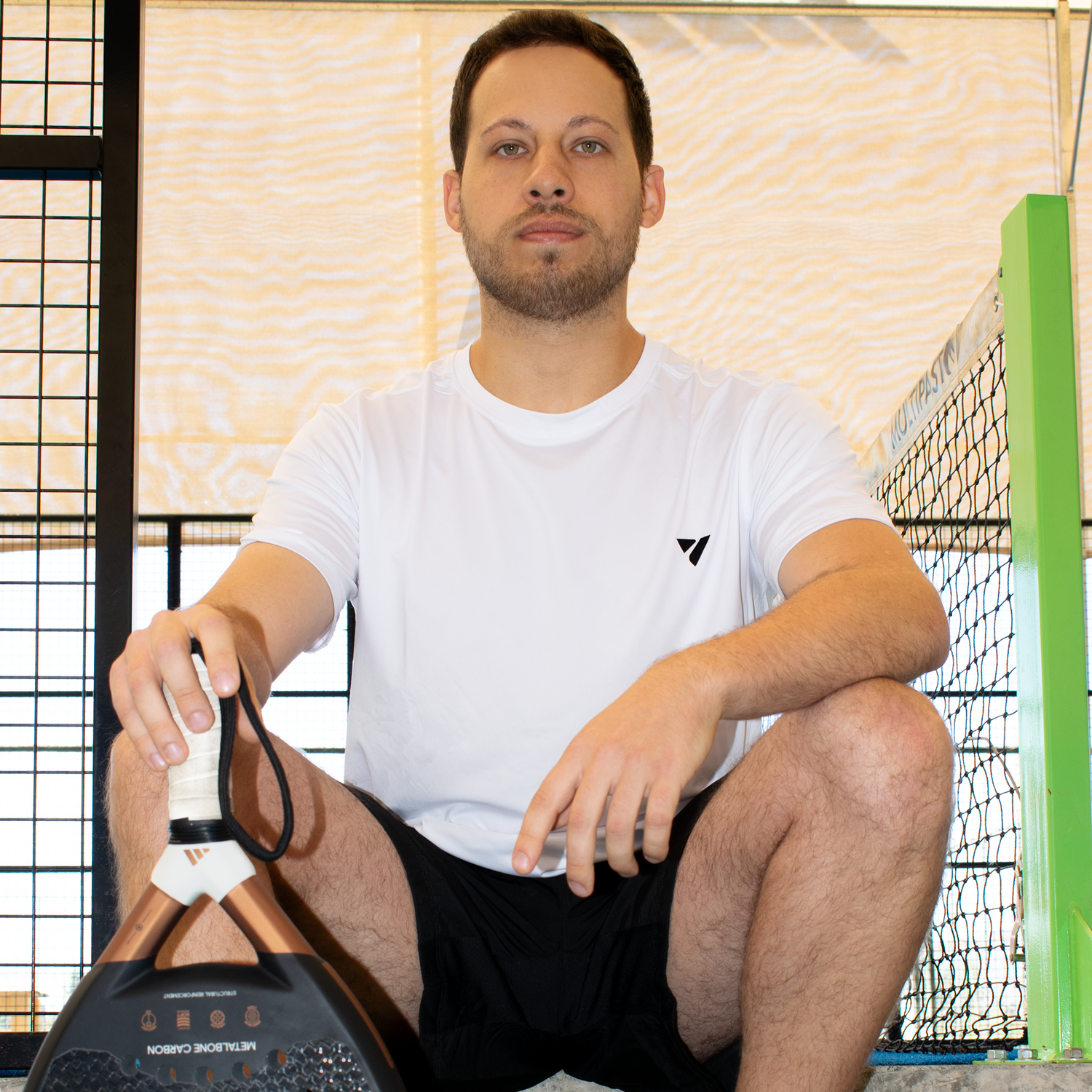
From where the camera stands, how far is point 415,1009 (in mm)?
900

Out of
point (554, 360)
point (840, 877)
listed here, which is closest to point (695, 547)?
point (554, 360)

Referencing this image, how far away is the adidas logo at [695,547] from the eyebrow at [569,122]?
56 centimetres

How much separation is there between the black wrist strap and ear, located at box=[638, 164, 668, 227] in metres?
0.96

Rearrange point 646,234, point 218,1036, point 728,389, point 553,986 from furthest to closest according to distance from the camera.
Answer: point 646,234 → point 728,389 → point 553,986 → point 218,1036

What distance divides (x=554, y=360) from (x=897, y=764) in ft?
2.15

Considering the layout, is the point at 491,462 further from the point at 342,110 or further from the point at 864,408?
the point at 342,110

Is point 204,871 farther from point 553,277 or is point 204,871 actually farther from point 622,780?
point 553,277

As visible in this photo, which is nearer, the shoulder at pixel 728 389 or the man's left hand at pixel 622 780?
the man's left hand at pixel 622 780

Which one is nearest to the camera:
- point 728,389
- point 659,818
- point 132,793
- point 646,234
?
point 659,818

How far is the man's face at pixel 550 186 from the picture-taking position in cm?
118

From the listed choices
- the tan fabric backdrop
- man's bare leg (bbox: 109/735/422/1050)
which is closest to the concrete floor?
man's bare leg (bbox: 109/735/422/1050)

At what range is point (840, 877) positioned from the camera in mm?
748

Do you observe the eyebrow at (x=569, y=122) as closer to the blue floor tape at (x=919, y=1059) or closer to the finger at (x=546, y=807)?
the finger at (x=546, y=807)

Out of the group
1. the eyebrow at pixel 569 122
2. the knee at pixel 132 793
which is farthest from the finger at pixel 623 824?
the eyebrow at pixel 569 122
